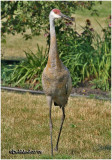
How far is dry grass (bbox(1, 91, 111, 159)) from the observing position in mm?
6252

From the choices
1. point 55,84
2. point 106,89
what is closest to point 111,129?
point 55,84

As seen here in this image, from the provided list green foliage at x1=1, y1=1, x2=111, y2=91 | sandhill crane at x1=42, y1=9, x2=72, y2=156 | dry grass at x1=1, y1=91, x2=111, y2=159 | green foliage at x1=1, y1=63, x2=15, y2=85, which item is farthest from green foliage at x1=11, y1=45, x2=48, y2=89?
sandhill crane at x1=42, y1=9, x2=72, y2=156

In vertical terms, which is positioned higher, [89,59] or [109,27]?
[109,27]

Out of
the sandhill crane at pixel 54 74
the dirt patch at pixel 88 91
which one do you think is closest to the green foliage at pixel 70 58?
the dirt patch at pixel 88 91

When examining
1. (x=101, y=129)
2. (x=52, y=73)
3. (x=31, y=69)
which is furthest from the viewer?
(x=31, y=69)

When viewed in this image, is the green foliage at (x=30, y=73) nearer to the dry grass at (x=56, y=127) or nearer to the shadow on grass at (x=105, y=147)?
the dry grass at (x=56, y=127)

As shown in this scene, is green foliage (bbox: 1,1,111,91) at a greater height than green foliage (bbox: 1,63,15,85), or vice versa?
green foliage (bbox: 1,1,111,91)

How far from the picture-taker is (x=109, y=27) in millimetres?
12297

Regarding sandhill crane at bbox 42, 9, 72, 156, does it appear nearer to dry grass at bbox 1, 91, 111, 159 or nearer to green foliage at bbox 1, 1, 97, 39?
dry grass at bbox 1, 91, 111, 159

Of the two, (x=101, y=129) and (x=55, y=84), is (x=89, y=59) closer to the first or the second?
(x=101, y=129)

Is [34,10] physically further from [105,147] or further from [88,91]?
[105,147]

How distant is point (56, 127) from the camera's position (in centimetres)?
778

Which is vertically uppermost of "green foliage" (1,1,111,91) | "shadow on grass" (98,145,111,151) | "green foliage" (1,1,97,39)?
"green foliage" (1,1,97,39)

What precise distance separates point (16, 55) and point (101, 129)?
39.4 ft
